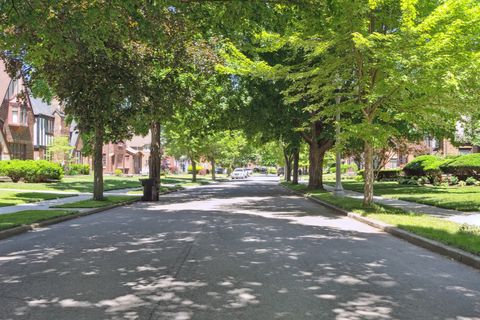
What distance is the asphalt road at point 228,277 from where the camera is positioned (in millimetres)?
5336

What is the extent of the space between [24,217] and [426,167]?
31.1m

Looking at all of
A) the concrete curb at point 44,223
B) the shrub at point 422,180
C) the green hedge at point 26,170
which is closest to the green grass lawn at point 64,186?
the green hedge at point 26,170

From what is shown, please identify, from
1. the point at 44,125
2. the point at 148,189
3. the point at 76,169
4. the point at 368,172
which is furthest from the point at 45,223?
the point at 76,169

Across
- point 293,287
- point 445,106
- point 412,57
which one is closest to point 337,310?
point 293,287

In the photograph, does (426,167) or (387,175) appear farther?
(387,175)

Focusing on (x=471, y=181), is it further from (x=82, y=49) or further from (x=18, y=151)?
(x=18, y=151)

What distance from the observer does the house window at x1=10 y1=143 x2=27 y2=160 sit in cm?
4759

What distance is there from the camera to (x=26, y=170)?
1367 inches

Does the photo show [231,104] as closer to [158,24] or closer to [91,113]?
[91,113]

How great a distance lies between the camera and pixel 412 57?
1398 cm

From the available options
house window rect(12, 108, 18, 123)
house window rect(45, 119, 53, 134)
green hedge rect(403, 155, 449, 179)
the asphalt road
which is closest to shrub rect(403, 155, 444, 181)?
green hedge rect(403, 155, 449, 179)

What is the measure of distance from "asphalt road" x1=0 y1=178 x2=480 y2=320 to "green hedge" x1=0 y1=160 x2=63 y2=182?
25.0m

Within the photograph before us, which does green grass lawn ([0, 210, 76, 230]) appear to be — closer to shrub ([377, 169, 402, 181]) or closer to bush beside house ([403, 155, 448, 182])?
bush beside house ([403, 155, 448, 182])

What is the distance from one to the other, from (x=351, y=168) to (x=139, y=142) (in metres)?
40.8
